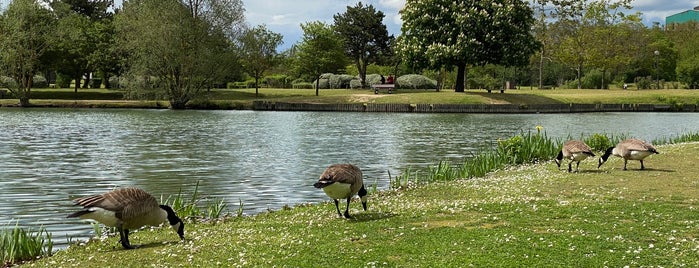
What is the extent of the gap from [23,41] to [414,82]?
64.4m

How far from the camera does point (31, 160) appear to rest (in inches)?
1284

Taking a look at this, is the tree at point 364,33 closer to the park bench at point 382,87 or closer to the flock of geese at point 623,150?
the park bench at point 382,87

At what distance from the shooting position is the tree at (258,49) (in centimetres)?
10356

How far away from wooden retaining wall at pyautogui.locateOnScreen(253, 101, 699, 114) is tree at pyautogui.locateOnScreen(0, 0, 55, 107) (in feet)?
107

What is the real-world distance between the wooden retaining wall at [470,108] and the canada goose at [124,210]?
72078mm

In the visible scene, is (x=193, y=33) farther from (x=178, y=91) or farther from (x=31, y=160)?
(x=31, y=160)

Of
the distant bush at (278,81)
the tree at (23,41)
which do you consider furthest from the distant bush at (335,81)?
the tree at (23,41)

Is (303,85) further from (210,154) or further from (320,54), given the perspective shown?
(210,154)

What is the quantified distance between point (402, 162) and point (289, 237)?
65.1ft

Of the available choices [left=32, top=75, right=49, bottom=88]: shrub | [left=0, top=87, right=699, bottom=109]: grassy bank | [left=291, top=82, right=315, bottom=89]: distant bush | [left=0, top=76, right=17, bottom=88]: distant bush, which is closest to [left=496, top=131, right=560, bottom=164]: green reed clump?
[left=0, top=87, right=699, bottom=109]: grassy bank

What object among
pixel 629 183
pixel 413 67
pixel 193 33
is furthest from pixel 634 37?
pixel 629 183

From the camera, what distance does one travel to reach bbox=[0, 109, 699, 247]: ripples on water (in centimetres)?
2231

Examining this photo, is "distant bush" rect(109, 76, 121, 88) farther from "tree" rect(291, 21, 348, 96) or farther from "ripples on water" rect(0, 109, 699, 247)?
"ripples on water" rect(0, 109, 699, 247)

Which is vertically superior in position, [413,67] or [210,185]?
[413,67]
